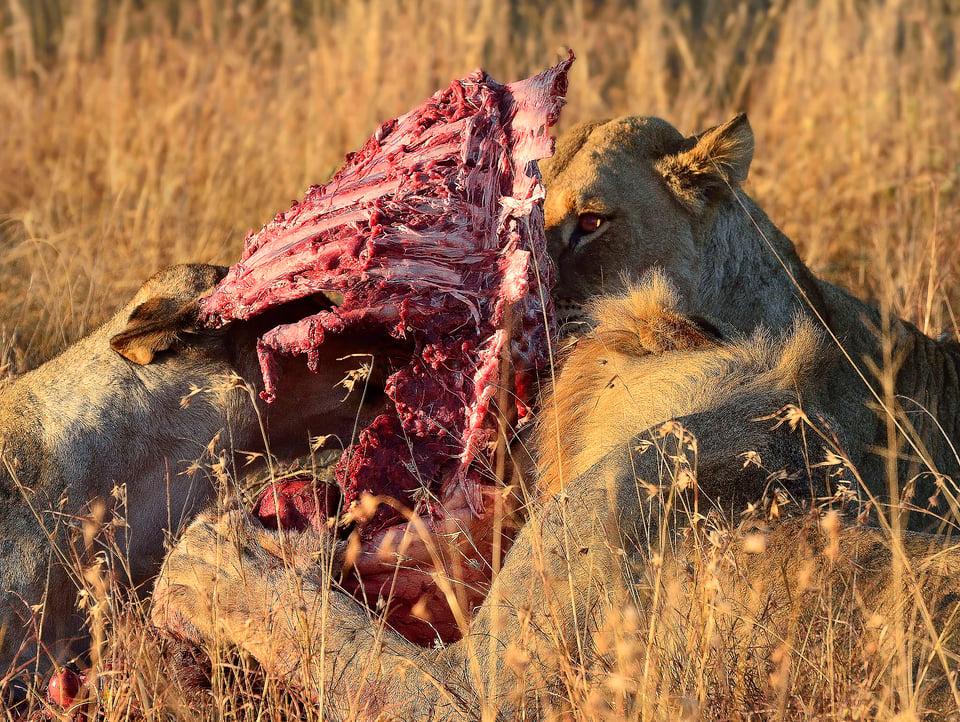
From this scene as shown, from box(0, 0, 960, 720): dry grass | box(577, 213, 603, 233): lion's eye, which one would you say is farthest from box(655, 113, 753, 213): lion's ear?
box(0, 0, 960, 720): dry grass

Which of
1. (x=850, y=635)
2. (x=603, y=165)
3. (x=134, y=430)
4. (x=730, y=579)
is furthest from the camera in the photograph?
(x=603, y=165)

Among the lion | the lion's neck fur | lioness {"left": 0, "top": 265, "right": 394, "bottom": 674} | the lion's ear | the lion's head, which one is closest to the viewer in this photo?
the lion

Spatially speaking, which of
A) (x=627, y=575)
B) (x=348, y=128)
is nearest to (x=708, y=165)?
(x=627, y=575)

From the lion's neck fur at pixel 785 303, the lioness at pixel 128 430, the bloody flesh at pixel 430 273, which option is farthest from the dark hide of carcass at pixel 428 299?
the lion's neck fur at pixel 785 303

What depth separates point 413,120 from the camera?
3.40 meters

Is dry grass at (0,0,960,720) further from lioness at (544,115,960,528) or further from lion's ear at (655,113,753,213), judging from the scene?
lion's ear at (655,113,753,213)

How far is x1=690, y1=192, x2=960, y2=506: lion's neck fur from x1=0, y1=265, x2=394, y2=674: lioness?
69.4 inches

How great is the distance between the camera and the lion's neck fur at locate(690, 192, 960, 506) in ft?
14.7

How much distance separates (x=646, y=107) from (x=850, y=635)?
5943 mm

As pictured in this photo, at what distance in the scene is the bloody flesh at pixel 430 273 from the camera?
313cm

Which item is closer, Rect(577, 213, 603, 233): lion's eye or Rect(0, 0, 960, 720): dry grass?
Rect(577, 213, 603, 233): lion's eye

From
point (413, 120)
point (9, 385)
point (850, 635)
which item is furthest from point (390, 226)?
point (850, 635)

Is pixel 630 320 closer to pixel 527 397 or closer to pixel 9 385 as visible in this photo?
pixel 527 397

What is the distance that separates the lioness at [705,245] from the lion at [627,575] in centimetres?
113
